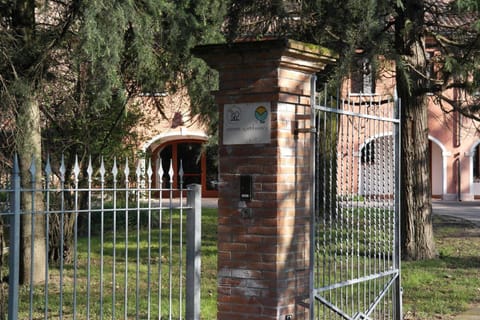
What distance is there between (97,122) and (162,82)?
1.59 meters

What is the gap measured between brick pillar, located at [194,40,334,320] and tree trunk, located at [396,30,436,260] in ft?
23.1

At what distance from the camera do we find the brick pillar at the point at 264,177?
553 cm

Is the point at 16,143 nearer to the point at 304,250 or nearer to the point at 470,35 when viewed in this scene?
the point at 304,250

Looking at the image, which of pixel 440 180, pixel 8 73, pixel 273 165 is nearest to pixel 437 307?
pixel 273 165

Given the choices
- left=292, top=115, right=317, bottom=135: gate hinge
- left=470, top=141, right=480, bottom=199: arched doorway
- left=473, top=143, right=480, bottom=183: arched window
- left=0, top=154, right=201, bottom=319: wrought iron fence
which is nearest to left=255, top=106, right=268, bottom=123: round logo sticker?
left=292, top=115, right=317, bottom=135: gate hinge

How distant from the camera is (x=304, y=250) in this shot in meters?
5.83

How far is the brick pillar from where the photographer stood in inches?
218

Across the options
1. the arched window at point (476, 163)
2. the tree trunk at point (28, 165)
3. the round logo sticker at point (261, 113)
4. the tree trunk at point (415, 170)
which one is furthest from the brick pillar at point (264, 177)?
the arched window at point (476, 163)

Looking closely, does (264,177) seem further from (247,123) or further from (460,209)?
(460,209)

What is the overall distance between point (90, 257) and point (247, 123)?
4.69 meters

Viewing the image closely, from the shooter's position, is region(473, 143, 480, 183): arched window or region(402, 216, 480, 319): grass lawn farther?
region(473, 143, 480, 183): arched window

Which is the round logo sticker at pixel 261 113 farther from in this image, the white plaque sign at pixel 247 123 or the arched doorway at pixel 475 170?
the arched doorway at pixel 475 170

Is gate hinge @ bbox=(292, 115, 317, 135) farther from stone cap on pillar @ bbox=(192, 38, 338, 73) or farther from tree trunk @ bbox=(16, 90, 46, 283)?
tree trunk @ bbox=(16, 90, 46, 283)

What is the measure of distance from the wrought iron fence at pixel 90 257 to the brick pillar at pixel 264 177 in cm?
32
